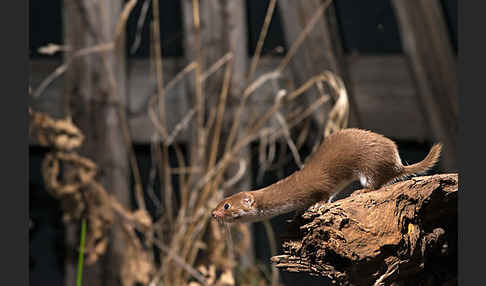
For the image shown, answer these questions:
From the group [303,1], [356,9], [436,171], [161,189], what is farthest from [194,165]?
[436,171]

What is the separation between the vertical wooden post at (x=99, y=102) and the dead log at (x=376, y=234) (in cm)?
77

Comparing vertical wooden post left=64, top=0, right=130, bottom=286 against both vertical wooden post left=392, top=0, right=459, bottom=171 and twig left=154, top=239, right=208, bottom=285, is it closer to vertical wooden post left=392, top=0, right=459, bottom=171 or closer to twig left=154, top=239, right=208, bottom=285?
twig left=154, top=239, right=208, bottom=285

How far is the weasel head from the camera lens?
23.5 inches

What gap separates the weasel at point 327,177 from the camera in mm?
601

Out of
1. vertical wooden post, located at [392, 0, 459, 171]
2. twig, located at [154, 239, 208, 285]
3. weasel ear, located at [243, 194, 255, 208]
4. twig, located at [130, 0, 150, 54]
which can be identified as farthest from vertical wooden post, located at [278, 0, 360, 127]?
weasel ear, located at [243, 194, 255, 208]

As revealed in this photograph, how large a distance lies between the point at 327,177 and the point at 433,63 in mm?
563

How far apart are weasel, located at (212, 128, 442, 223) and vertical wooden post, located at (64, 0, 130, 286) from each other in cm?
76

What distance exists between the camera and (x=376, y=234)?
1.93 ft

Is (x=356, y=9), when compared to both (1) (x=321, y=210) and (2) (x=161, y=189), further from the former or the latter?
(2) (x=161, y=189)

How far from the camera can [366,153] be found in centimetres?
62

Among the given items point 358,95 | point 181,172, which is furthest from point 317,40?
point 181,172

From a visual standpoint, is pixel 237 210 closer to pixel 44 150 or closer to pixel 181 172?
pixel 181 172

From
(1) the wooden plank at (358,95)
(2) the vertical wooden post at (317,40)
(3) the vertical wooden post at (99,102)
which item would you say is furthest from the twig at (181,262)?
(2) the vertical wooden post at (317,40)

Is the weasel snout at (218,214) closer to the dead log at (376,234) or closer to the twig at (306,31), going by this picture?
the dead log at (376,234)
